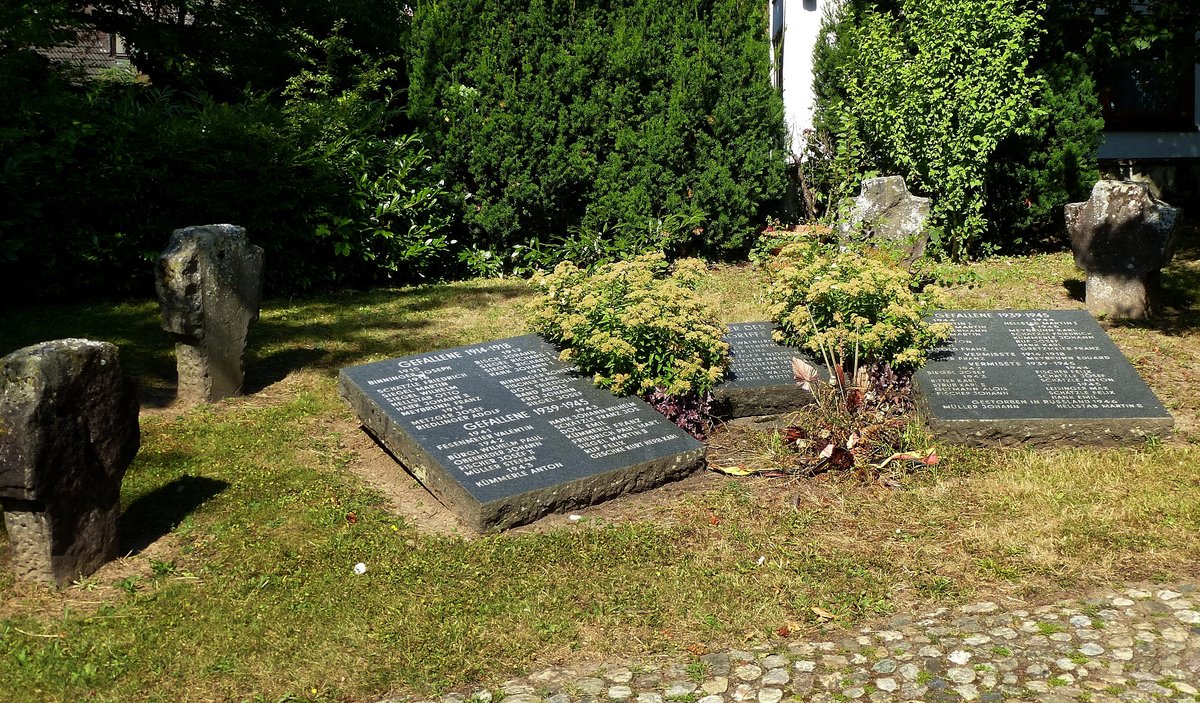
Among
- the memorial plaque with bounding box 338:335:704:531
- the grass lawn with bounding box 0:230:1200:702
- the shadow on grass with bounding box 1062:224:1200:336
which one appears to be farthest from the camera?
the shadow on grass with bounding box 1062:224:1200:336

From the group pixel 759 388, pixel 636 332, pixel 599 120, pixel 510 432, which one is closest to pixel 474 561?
pixel 510 432

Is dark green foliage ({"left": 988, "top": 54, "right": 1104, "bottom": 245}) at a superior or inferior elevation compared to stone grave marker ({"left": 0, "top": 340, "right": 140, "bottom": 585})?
superior

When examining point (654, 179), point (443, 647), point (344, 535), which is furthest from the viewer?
point (654, 179)

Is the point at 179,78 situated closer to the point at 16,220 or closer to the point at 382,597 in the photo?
the point at 16,220

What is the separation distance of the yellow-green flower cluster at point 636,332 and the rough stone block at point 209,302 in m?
1.95

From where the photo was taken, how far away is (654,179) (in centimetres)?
1113

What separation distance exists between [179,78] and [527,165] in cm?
426

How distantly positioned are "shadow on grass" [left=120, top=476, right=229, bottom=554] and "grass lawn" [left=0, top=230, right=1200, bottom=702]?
0.6 inches

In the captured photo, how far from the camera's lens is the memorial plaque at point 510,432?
5797 millimetres

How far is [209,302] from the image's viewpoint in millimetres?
7062

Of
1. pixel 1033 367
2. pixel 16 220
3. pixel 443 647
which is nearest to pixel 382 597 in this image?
pixel 443 647

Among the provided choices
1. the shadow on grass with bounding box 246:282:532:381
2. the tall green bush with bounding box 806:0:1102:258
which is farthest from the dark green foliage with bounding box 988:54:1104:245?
the shadow on grass with bounding box 246:282:532:381

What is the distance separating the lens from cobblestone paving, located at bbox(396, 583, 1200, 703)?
4270 mm

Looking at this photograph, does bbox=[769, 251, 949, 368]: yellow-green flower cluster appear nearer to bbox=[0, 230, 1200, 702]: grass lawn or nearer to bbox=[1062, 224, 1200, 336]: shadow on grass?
bbox=[0, 230, 1200, 702]: grass lawn
